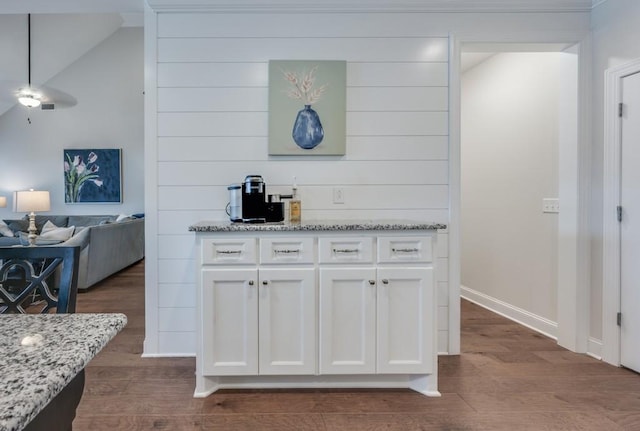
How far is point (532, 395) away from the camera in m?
2.07

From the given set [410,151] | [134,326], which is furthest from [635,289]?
[134,326]

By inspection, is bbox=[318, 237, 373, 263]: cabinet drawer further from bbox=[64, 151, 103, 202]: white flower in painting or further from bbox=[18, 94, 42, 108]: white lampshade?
bbox=[64, 151, 103, 202]: white flower in painting

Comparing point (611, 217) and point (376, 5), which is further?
point (376, 5)

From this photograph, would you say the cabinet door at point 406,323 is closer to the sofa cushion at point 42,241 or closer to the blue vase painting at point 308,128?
the blue vase painting at point 308,128

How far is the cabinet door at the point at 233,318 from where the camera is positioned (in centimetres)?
202

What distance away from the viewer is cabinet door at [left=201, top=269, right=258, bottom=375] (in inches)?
79.7

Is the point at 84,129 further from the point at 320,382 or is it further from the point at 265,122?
the point at 320,382

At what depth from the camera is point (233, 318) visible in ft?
6.65

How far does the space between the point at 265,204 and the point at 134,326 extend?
1874 millimetres

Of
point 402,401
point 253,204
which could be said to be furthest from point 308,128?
point 402,401

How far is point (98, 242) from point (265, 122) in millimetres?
3360

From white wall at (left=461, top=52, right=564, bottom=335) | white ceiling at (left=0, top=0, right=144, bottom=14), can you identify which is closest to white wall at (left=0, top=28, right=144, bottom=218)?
white ceiling at (left=0, top=0, right=144, bottom=14)

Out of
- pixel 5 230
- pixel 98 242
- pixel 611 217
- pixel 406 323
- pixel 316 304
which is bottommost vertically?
pixel 406 323

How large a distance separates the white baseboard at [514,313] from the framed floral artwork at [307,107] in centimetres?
217
